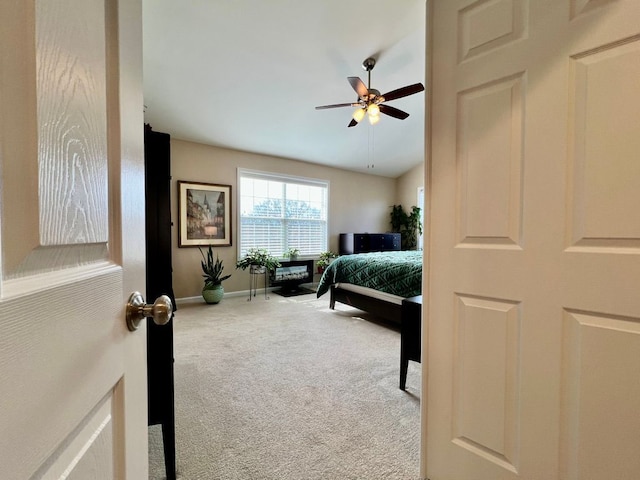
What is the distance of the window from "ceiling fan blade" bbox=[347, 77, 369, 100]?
276 centimetres

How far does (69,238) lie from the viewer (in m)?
0.41

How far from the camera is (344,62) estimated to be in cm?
324

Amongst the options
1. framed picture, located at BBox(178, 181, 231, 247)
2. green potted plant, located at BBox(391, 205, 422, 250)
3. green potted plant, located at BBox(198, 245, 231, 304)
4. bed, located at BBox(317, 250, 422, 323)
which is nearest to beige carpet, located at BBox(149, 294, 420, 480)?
bed, located at BBox(317, 250, 422, 323)

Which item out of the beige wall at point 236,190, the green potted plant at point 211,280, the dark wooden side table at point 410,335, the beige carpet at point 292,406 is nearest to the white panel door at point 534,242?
the beige carpet at point 292,406

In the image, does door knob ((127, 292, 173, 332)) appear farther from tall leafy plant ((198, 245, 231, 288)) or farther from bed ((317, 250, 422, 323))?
tall leafy plant ((198, 245, 231, 288))

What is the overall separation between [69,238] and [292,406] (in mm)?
1795

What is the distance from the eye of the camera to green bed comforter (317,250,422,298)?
2977 mm

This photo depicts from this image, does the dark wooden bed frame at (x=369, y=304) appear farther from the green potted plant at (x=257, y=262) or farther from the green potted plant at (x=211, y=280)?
the green potted plant at (x=211, y=280)

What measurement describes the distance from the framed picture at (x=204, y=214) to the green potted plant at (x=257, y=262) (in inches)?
15.7

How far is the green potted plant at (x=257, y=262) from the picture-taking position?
483 centimetres

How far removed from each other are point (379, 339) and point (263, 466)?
1.86 m

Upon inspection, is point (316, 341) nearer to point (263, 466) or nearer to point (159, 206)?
point (263, 466)

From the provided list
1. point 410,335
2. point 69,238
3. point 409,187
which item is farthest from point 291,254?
point 69,238

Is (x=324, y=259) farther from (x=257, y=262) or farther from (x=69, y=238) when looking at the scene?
(x=69, y=238)
